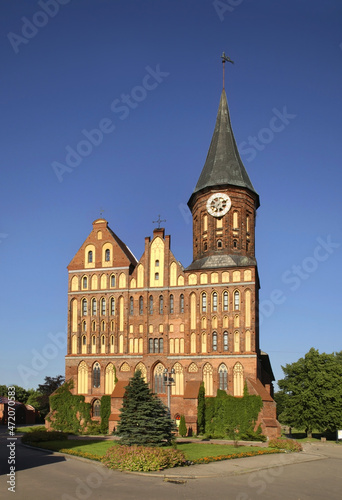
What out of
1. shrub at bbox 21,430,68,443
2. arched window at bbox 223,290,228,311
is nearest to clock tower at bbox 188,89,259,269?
arched window at bbox 223,290,228,311

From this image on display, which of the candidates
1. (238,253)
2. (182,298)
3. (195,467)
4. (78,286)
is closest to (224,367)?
(182,298)

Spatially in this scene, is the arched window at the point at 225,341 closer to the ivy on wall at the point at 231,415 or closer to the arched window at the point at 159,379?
the ivy on wall at the point at 231,415

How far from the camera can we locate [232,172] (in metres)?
57.6

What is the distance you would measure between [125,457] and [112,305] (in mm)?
28160

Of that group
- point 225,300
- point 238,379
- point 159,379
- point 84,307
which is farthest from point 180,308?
point 84,307

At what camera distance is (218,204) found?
56.6 meters

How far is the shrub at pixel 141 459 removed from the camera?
2708cm

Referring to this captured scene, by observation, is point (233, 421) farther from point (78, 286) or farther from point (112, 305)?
point (78, 286)

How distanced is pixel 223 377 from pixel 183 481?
25.9 metres

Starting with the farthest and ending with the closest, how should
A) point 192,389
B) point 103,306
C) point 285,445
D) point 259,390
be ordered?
point 103,306 < point 192,389 < point 259,390 < point 285,445

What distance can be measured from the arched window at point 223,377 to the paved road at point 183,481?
1732 cm

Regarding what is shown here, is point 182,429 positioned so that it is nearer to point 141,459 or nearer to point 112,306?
point 112,306

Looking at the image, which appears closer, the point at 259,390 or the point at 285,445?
the point at 285,445

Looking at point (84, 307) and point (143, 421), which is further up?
point (84, 307)
